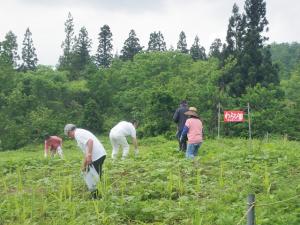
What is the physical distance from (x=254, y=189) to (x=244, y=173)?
142cm

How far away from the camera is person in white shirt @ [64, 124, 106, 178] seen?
813 centimetres

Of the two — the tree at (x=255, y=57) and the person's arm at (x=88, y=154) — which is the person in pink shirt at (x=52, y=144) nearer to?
the person's arm at (x=88, y=154)

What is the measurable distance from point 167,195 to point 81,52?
61.3 meters

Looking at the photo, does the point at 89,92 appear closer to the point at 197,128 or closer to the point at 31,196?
the point at 197,128

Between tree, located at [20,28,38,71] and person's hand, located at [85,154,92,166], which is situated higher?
tree, located at [20,28,38,71]

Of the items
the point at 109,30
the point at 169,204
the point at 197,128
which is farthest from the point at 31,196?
the point at 109,30

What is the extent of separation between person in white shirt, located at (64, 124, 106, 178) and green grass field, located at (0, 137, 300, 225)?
316 mm

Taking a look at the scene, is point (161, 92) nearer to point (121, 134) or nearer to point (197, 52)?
point (121, 134)

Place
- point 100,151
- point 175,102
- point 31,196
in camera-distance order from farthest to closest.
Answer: point 175,102 → point 100,151 → point 31,196

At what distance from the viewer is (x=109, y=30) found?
239ft

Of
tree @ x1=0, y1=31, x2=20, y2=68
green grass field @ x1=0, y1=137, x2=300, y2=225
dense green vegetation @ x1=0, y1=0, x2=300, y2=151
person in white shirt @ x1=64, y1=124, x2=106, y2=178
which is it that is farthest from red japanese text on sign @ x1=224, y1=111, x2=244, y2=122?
tree @ x1=0, y1=31, x2=20, y2=68

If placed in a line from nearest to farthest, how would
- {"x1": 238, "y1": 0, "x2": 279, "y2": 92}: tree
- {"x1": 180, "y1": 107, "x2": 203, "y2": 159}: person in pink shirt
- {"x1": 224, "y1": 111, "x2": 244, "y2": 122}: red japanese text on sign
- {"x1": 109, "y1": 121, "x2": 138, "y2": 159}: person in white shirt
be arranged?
1. {"x1": 180, "y1": 107, "x2": 203, "y2": 159}: person in pink shirt
2. {"x1": 109, "y1": 121, "x2": 138, "y2": 159}: person in white shirt
3. {"x1": 224, "y1": 111, "x2": 244, "y2": 122}: red japanese text on sign
4. {"x1": 238, "y1": 0, "x2": 279, "y2": 92}: tree

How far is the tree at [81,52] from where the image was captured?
219 feet

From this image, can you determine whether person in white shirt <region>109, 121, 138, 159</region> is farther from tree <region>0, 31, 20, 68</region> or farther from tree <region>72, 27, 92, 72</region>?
tree <region>72, 27, 92, 72</region>
